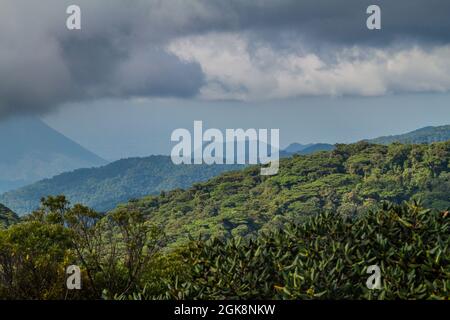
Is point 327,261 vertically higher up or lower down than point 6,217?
lower down

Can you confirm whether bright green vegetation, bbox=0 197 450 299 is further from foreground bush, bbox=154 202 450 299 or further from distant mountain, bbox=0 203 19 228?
distant mountain, bbox=0 203 19 228

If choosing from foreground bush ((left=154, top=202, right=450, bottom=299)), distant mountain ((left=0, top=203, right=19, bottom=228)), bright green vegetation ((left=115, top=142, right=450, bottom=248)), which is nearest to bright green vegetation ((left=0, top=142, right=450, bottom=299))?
foreground bush ((left=154, top=202, right=450, bottom=299))

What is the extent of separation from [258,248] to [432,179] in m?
83.4

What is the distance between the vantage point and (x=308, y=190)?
294 ft

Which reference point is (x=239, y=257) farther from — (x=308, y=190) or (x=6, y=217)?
(x=308, y=190)

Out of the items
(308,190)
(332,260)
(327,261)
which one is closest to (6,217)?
(308,190)

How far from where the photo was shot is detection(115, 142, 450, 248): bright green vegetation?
265ft

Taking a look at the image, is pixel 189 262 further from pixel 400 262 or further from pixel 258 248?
pixel 400 262

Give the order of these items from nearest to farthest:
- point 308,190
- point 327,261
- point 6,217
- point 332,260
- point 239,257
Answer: point 327,261
point 332,260
point 239,257
point 6,217
point 308,190

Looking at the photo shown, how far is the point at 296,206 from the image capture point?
83875mm

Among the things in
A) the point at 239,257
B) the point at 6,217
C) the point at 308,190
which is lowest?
A: the point at 239,257

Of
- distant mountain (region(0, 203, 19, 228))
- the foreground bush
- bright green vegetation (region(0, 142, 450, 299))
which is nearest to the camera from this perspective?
the foreground bush

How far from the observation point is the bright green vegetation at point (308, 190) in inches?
3182
